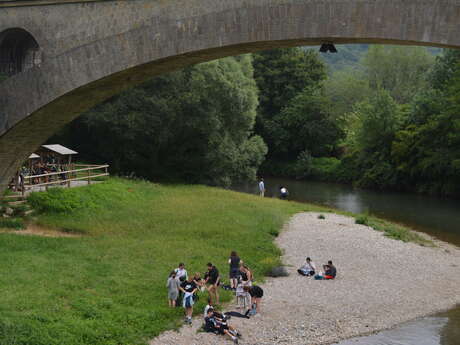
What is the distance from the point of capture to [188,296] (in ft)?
44.4

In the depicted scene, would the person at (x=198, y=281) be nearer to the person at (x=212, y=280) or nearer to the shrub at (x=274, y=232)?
the person at (x=212, y=280)

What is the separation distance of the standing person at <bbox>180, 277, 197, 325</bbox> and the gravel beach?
0.76 ft

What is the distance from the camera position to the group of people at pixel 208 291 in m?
13.2

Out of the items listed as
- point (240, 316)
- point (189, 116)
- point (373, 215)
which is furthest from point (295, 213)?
point (240, 316)

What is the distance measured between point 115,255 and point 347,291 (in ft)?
21.2

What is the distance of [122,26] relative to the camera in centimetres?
1466

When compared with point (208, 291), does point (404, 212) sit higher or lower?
higher

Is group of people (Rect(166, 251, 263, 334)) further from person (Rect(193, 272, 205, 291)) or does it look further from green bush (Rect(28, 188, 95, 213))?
green bush (Rect(28, 188, 95, 213))

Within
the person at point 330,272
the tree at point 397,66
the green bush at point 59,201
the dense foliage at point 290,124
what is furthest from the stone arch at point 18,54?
the tree at point 397,66

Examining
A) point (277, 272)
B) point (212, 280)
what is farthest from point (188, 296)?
point (277, 272)

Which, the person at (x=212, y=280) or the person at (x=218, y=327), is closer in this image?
the person at (x=218, y=327)

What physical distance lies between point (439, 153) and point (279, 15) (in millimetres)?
26446

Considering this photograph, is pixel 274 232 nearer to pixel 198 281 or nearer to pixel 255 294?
pixel 255 294

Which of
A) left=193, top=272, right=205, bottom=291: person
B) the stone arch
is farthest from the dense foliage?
left=193, top=272, right=205, bottom=291: person
